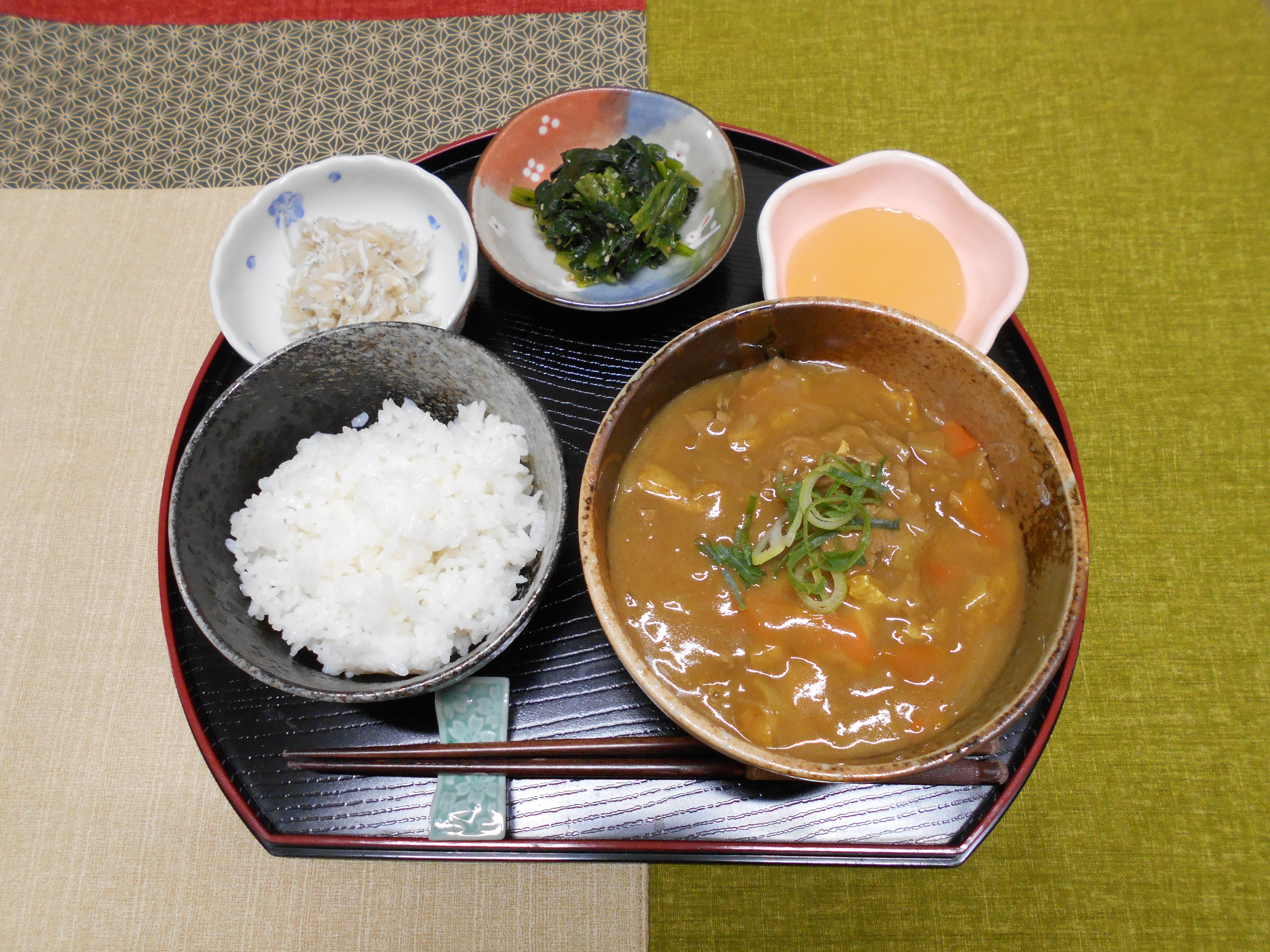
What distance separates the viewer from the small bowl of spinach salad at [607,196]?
8.13 feet

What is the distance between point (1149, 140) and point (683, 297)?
7.06 ft

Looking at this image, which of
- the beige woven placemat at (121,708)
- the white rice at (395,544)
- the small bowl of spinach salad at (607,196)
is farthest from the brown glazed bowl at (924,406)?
the beige woven placemat at (121,708)

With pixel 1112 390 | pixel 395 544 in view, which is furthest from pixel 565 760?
pixel 1112 390

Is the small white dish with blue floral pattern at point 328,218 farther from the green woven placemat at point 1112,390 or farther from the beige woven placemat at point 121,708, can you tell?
the green woven placemat at point 1112,390

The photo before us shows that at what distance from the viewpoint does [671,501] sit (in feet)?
6.35

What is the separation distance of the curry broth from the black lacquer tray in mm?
398

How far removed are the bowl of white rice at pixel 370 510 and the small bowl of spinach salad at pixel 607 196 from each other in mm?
504

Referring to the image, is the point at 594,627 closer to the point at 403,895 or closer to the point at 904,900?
the point at 403,895

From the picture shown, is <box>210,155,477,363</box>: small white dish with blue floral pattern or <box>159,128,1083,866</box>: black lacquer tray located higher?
<box>210,155,477,363</box>: small white dish with blue floral pattern

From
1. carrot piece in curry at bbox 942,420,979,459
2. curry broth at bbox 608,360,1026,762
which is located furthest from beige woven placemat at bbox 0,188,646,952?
carrot piece in curry at bbox 942,420,979,459

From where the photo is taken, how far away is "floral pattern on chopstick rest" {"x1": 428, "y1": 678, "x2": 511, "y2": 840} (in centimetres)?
198

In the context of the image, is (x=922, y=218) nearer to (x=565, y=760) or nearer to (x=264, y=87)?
(x=565, y=760)

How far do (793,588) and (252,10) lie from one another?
3711mm

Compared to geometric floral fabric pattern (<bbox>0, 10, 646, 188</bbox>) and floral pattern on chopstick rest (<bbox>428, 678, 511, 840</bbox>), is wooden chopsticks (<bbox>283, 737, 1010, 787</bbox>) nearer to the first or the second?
floral pattern on chopstick rest (<bbox>428, 678, 511, 840</bbox>)
